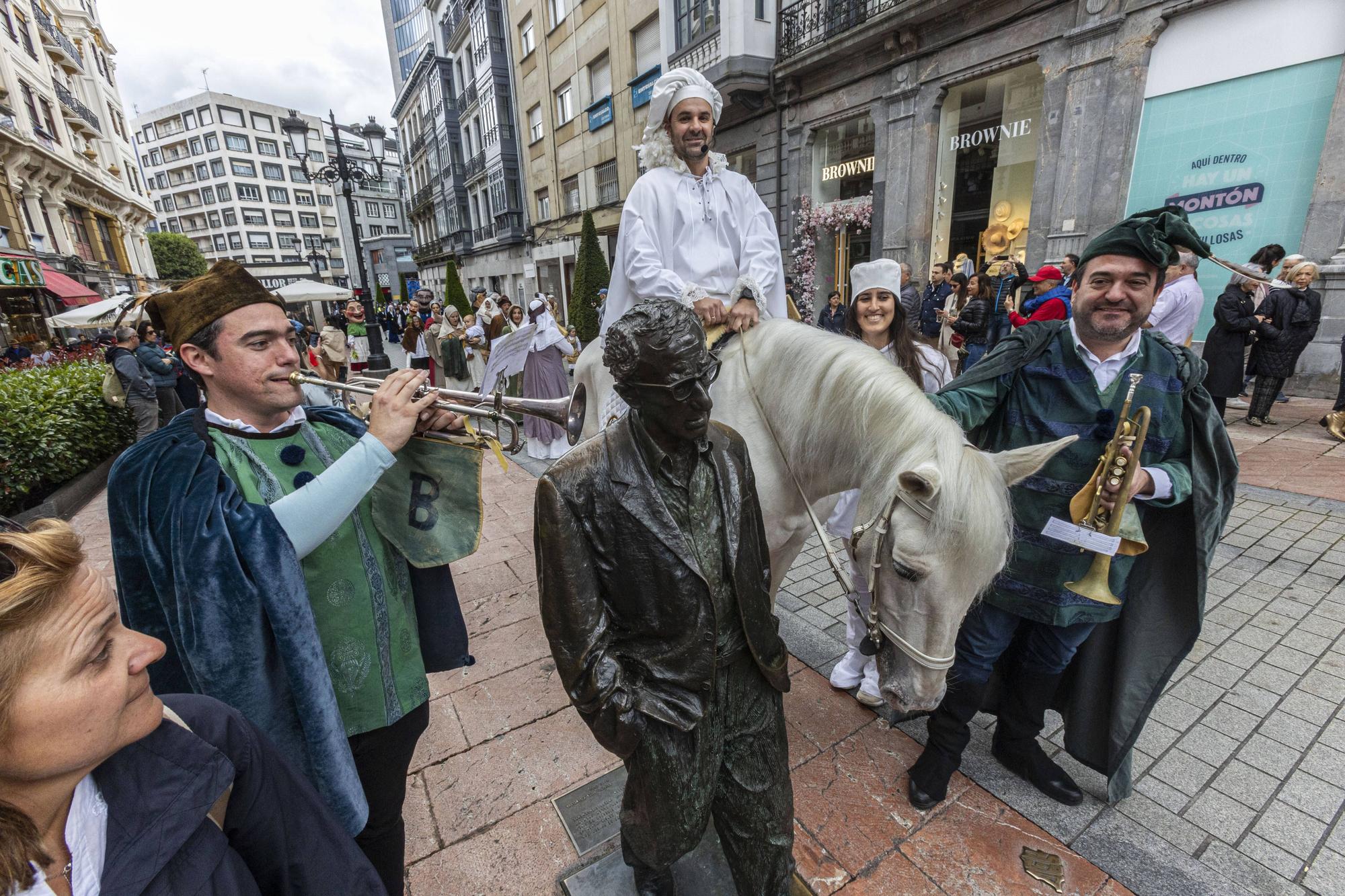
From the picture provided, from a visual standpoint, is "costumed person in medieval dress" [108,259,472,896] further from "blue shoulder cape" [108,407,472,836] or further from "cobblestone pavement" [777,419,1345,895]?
"cobblestone pavement" [777,419,1345,895]

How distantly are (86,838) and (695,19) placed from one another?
18.6 meters

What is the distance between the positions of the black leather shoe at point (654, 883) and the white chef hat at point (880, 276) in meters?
2.87

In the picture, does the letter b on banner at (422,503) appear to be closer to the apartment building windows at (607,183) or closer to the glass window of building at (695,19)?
the glass window of building at (695,19)

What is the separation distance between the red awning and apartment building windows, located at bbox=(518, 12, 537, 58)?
2118cm

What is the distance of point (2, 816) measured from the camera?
2.63 ft

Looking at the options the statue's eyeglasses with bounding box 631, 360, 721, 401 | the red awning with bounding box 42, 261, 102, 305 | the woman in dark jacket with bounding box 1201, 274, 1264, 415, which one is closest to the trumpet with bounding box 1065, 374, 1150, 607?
the statue's eyeglasses with bounding box 631, 360, 721, 401

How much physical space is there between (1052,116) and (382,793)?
39.8 ft

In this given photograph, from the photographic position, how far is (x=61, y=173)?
2805 cm

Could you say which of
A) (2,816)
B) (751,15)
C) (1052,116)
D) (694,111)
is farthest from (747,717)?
(751,15)

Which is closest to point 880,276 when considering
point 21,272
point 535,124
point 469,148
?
point 535,124

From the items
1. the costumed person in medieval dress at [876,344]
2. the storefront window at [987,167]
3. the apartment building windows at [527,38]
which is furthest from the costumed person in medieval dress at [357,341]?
the apartment building windows at [527,38]

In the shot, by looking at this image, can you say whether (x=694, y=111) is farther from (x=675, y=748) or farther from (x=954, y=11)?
(x=954, y=11)

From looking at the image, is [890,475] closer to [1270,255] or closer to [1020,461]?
[1020,461]

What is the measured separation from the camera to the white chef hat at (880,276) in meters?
3.17
